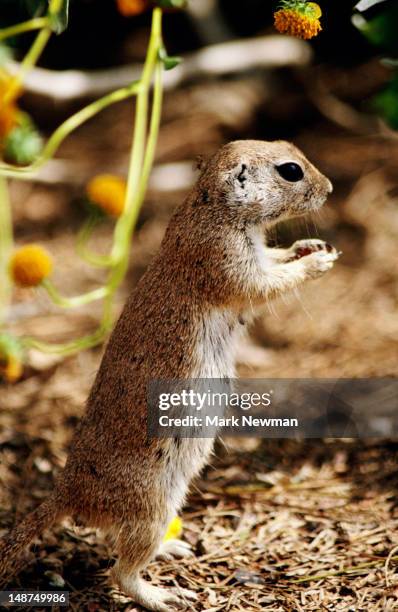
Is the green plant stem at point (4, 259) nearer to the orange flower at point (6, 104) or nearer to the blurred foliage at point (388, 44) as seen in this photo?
the orange flower at point (6, 104)

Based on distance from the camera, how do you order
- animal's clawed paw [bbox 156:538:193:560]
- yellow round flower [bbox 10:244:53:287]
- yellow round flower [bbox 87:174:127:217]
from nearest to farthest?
animal's clawed paw [bbox 156:538:193:560] < yellow round flower [bbox 10:244:53:287] < yellow round flower [bbox 87:174:127:217]

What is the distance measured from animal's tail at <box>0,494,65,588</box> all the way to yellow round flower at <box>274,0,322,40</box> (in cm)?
159

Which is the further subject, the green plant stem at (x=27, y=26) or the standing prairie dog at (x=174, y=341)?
the green plant stem at (x=27, y=26)

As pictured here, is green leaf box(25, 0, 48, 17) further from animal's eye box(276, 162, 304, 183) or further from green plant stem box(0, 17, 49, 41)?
animal's eye box(276, 162, 304, 183)

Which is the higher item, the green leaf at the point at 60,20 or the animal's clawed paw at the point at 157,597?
the green leaf at the point at 60,20

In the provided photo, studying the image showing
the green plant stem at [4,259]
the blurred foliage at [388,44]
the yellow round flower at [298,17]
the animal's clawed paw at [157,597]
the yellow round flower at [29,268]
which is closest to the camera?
the blurred foliage at [388,44]

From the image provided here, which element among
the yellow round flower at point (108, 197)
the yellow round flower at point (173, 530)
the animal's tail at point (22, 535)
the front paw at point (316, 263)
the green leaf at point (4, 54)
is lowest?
the animal's tail at point (22, 535)

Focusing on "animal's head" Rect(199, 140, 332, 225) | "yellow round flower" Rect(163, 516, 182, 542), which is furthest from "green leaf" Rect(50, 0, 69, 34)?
"yellow round flower" Rect(163, 516, 182, 542)

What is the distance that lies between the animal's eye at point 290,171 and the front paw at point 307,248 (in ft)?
0.98

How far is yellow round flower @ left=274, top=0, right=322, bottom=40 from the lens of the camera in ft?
6.86

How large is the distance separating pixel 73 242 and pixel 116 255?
5.22ft

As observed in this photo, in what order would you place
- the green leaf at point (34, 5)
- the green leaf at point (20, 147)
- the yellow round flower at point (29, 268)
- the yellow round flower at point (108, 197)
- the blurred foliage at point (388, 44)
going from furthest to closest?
1. the yellow round flower at point (108, 197)
2. the green leaf at point (20, 147)
3. the yellow round flower at point (29, 268)
4. the green leaf at point (34, 5)
5. the blurred foliage at point (388, 44)

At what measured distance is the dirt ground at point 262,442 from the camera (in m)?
2.57

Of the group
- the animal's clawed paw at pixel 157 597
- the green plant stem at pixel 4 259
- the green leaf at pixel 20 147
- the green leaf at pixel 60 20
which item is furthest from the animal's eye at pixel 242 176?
the green plant stem at pixel 4 259
